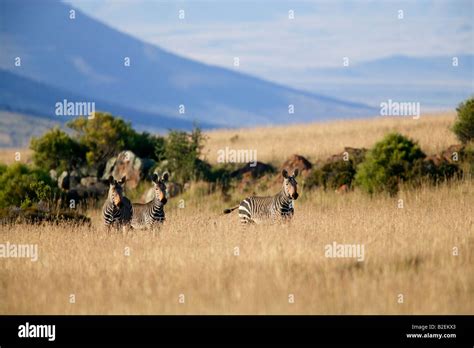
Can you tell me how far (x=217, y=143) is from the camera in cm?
4412

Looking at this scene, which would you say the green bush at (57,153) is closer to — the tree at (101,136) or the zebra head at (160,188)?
the tree at (101,136)

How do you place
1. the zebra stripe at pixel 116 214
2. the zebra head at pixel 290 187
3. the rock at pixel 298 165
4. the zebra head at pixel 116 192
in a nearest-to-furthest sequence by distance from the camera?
the zebra head at pixel 290 187 → the zebra head at pixel 116 192 → the zebra stripe at pixel 116 214 → the rock at pixel 298 165

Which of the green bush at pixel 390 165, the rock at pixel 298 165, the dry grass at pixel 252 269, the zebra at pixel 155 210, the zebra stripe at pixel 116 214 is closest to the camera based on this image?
the dry grass at pixel 252 269

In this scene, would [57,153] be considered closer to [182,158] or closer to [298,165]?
[182,158]

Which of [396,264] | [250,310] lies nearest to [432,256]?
[396,264]

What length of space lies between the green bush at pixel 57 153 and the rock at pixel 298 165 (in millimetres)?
8440

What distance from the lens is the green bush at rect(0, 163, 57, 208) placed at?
2825cm

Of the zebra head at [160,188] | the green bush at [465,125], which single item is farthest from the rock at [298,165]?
the zebra head at [160,188]

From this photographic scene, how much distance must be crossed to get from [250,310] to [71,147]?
→ 23.6m

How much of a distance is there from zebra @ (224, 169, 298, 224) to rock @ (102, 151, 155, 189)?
12.5 meters

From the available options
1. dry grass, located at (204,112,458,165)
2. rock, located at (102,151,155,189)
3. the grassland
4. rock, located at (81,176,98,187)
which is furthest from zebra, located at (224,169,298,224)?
dry grass, located at (204,112,458,165)

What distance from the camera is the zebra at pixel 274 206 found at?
19391 mm
